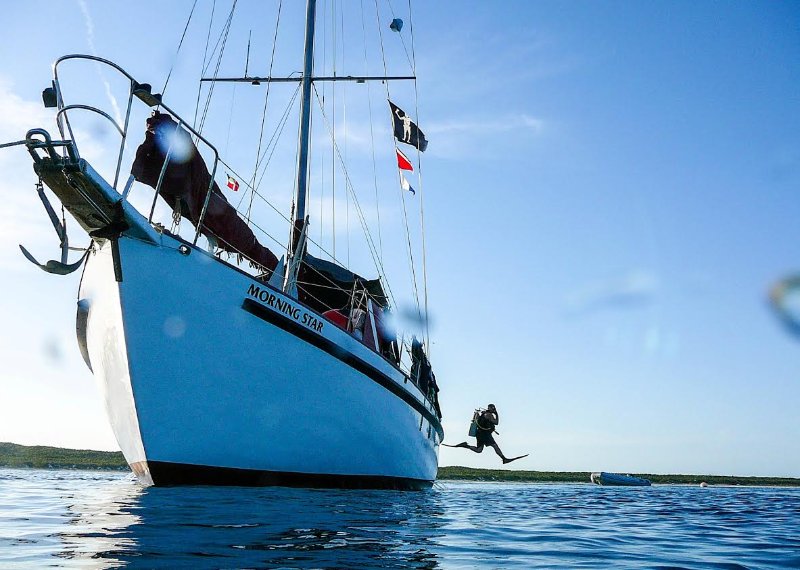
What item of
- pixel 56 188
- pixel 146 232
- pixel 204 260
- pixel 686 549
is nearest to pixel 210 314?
pixel 204 260

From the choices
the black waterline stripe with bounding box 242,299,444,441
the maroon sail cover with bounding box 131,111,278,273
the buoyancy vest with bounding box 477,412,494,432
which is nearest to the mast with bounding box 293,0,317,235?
the maroon sail cover with bounding box 131,111,278,273

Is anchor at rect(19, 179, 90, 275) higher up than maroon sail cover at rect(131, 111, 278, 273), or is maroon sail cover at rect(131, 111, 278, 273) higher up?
maroon sail cover at rect(131, 111, 278, 273)

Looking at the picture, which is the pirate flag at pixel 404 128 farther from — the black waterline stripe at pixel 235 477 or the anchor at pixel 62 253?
the anchor at pixel 62 253

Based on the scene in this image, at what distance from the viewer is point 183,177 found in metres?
11.1

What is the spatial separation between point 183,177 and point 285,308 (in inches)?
127

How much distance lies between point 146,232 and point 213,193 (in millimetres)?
3581

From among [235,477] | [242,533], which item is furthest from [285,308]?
[242,533]

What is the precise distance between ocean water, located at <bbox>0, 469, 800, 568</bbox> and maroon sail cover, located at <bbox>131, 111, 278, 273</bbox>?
528 cm

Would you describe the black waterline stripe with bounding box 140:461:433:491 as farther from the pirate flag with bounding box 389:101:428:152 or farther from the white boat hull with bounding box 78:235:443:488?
the pirate flag with bounding box 389:101:428:152

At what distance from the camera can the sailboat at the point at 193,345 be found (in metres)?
8.59

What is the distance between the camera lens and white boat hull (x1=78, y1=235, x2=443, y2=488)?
887 cm

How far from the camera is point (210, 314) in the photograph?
364 inches

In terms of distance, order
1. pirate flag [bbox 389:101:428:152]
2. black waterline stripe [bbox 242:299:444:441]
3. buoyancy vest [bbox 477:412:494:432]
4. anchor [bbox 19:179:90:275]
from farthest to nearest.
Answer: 1. buoyancy vest [bbox 477:412:494:432]
2. pirate flag [bbox 389:101:428:152]
3. black waterline stripe [bbox 242:299:444:441]
4. anchor [bbox 19:179:90:275]

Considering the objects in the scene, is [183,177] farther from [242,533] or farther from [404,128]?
[404,128]
